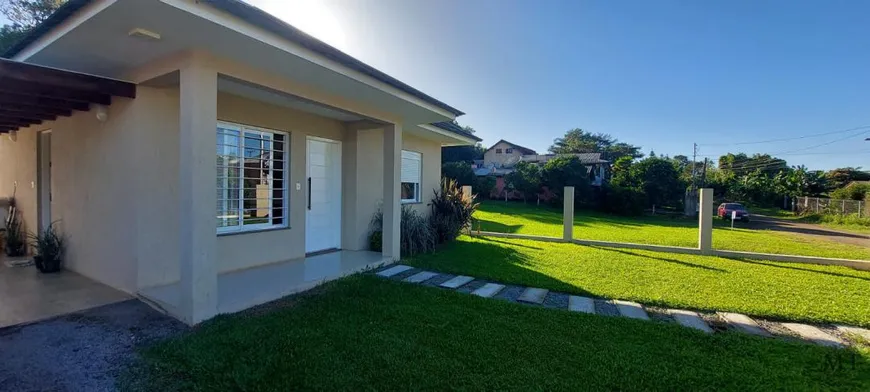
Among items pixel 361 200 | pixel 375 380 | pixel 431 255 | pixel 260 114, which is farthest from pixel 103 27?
pixel 431 255

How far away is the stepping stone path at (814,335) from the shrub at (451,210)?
7.23 m

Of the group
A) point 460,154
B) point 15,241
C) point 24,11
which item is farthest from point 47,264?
point 460,154

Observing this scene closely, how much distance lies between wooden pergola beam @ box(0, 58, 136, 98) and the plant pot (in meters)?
3.64

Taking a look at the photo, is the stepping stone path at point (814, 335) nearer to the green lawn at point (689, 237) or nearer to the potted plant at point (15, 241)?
the green lawn at point (689, 237)

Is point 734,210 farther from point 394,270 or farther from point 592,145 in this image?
point 592,145

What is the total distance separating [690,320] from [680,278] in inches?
105

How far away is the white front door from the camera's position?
7.90 meters

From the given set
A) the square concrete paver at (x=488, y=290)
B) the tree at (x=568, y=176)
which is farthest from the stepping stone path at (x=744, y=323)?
the tree at (x=568, y=176)

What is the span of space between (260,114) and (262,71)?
202cm

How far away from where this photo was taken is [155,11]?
3.14 metres

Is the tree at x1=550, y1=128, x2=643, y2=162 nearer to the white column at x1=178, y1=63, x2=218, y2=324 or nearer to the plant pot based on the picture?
the white column at x1=178, y1=63, x2=218, y2=324

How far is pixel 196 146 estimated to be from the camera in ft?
13.3

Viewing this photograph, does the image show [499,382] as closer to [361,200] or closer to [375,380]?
[375,380]

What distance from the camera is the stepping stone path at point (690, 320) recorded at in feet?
14.3
